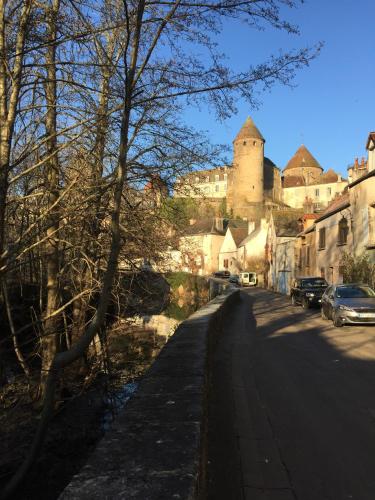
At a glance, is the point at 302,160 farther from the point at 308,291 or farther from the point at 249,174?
the point at 308,291

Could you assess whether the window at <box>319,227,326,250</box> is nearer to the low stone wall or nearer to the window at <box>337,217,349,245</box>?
the window at <box>337,217,349,245</box>

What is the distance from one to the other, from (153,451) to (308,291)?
2372 cm

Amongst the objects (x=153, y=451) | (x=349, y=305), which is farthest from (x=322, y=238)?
(x=153, y=451)

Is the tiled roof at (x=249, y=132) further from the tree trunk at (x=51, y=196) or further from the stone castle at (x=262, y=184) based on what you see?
the tree trunk at (x=51, y=196)

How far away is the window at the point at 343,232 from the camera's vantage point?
1141 inches

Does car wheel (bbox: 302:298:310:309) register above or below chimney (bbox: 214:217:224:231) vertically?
below

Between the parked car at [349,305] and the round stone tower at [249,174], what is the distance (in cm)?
8552

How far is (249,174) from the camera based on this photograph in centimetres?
10369

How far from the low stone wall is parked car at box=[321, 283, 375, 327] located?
12198mm

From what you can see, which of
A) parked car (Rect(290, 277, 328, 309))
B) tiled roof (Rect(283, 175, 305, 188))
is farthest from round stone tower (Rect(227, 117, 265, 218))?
parked car (Rect(290, 277, 328, 309))

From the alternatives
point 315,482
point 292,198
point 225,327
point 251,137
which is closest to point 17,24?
point 315,482

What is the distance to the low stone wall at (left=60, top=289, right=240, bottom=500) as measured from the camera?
7.70 ft

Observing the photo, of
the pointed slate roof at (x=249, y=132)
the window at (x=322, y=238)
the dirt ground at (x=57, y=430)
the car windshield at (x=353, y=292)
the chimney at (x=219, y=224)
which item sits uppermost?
the pointed slate roof at (x=249, y=132)

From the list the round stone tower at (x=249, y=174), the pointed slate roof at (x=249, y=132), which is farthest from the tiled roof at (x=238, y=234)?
the pointed slate roof at (x=249, y=132)
